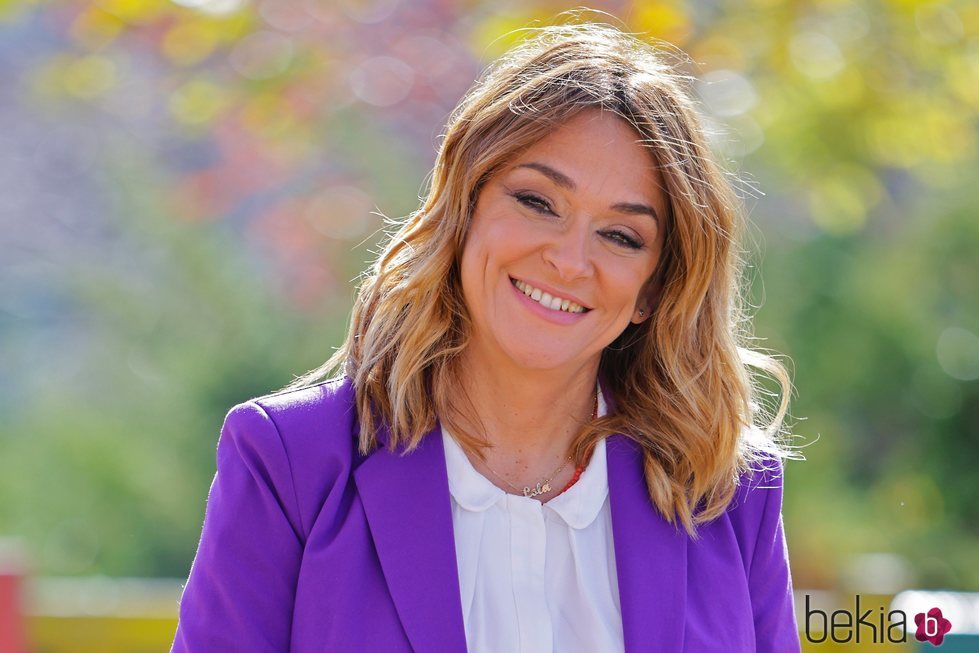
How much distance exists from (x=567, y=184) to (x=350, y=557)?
696mm

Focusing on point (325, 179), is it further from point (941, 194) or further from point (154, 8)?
point (941, 194)

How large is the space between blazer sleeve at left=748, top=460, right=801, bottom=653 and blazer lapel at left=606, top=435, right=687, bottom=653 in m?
0.20

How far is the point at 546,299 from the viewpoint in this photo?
2.14 meters

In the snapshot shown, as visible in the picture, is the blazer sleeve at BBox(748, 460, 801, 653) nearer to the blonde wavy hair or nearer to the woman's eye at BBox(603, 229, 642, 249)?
the blonde wavy hair

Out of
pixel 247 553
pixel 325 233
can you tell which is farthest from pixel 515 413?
pixel 325 233

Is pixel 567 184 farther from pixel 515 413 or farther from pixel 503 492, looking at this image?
pixel 503 492

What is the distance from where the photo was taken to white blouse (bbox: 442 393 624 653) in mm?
2072

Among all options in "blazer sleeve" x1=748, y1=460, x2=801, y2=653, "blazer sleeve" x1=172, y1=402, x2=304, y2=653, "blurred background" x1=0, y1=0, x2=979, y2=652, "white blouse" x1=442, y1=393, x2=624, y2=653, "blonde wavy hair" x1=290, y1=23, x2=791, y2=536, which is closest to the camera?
"blazer sleeve" x1=172, y1=402, x2=304, y2=653

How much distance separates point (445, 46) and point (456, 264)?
2.84 meters

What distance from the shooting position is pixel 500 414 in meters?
2.27

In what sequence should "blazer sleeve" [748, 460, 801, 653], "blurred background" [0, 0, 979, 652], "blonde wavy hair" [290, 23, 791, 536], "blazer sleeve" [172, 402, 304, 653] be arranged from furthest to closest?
"blurred background" [0, 0, 979, 652] → "blazer sleeve" [748, 460, 801, 653] → "blonde wavy hair" [290, 23, 791, 536] → "blazer sleeve" [172, 402, 304, 653]

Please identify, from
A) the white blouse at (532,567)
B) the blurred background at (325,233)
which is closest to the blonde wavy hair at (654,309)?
the white blouse at (532,567)

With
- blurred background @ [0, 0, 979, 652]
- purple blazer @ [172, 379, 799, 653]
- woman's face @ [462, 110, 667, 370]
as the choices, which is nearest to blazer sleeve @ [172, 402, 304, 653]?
purple blazer @ [172, 379, 799, 653]

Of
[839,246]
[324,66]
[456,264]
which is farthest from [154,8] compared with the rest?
[839,246]
